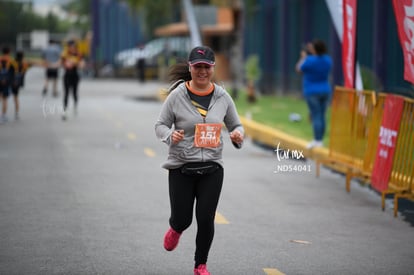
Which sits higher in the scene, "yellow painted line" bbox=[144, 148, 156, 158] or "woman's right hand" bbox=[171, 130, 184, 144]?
"woman's right hand" bbox=[171, 130, 184, 144]

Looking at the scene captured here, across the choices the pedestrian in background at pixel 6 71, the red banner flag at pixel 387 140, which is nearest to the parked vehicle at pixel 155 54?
the pedestrian in background at pixel 6 71

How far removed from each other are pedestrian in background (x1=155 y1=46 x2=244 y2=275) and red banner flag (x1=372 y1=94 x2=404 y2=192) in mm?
4049

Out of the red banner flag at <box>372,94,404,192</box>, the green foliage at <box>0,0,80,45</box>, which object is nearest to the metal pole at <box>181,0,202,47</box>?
the red banner flag at <box>372,94,404,192</box>

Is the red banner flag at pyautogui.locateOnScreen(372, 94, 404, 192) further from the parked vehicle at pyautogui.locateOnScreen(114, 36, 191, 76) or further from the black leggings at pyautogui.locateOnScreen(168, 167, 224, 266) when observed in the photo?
the parked vehicle at pyautogui.locateOnScreen(114, 36, 191, 76)

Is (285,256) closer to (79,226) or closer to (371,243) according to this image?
(371,243)

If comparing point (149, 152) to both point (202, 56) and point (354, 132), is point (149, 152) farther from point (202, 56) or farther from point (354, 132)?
point (202, 56)

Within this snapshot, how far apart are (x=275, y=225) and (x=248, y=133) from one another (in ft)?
36.5

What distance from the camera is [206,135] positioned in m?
7.13

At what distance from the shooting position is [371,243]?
30.0 feet

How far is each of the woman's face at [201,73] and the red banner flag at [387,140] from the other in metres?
4.16

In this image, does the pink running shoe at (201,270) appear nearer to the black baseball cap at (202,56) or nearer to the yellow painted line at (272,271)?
the yellow painted line at (272,271)

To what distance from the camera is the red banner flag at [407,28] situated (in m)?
10.6

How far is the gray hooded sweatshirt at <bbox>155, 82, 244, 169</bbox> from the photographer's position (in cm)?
720

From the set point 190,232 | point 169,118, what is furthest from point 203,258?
point 190,232
